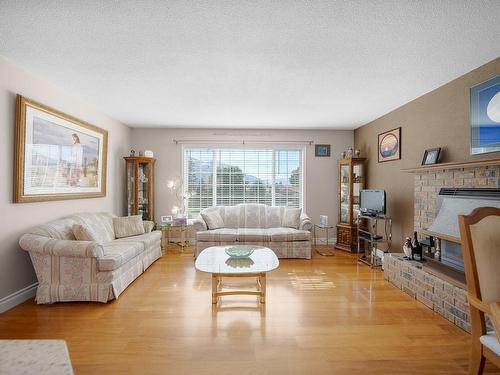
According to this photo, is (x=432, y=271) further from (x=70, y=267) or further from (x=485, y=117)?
Result: (x=70, y=267)

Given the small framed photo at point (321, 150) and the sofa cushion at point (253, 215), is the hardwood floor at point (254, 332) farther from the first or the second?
the small framed photo at point (321, 150)

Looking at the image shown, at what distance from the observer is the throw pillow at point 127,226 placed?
13.7 feet

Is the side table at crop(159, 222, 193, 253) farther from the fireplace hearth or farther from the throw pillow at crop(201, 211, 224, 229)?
the fireplace hearth

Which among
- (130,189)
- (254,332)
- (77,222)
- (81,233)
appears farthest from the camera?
(130,189)

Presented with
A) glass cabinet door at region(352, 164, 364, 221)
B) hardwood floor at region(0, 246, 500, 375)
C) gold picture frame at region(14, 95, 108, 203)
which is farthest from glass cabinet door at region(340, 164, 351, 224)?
gold picture frame at region(14, 95, 108, 203)

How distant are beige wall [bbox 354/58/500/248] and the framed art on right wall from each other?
7 cm

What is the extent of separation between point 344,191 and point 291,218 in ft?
4.18

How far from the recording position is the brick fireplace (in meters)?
2.44

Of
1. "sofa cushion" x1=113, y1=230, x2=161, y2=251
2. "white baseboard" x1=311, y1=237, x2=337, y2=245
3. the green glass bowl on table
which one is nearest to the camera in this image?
the green glass bowl on table

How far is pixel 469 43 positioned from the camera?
7.47 feet

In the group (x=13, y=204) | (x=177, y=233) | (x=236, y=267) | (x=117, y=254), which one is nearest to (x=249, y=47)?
(x=236, y=267)

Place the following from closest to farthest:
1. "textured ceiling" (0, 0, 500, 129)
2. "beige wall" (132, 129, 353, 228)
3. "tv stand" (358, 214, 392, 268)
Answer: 1. "textured ceiling" (0, 0, 500, 129)
2. "tv stand" (358, 214, 392, 268)
3. "beige wall" (132, 129, 353, 228)

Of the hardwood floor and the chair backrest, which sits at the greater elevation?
the chair backrest

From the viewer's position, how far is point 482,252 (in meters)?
1.49
